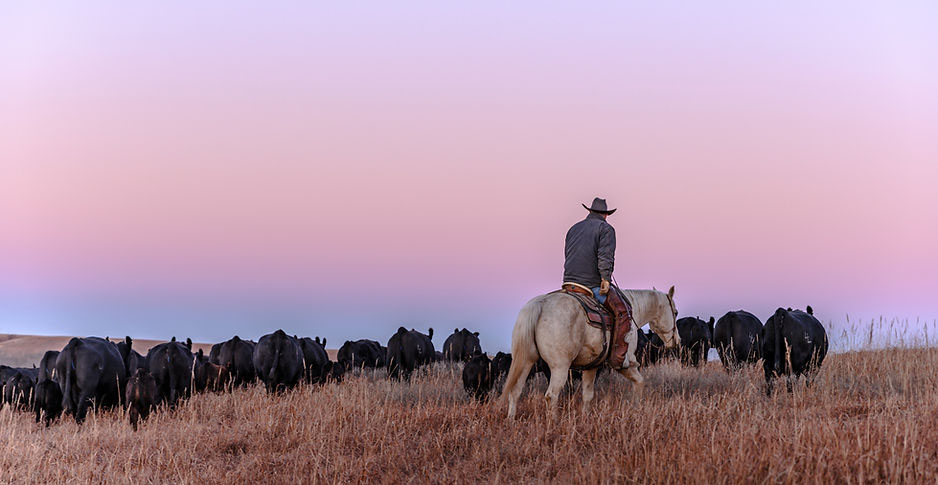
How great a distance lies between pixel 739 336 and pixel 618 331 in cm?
839

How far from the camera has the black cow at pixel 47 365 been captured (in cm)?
1484

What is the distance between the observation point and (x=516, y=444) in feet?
28.8

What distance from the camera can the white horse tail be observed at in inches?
406

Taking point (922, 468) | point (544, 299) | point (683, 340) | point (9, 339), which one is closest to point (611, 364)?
point (544, 299)

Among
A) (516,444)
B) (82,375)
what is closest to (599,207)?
(516,444)

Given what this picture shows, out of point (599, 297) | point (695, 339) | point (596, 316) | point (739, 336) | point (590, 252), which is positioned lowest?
point (695, 339)

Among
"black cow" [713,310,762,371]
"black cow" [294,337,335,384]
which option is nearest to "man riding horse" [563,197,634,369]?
"black cow" [713,310,762,371]

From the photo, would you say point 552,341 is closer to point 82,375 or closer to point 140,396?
point 140,396

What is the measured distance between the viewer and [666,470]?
702cm

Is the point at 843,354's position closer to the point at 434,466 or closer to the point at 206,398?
the point at 434,466

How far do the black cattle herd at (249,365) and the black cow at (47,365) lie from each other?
20mm

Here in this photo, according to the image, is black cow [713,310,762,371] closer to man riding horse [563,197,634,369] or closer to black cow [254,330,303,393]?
man riding horse [563,197,634,369]

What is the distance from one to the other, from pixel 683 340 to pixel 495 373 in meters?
7.74

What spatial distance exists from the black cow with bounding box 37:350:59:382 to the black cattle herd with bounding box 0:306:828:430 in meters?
0.02
